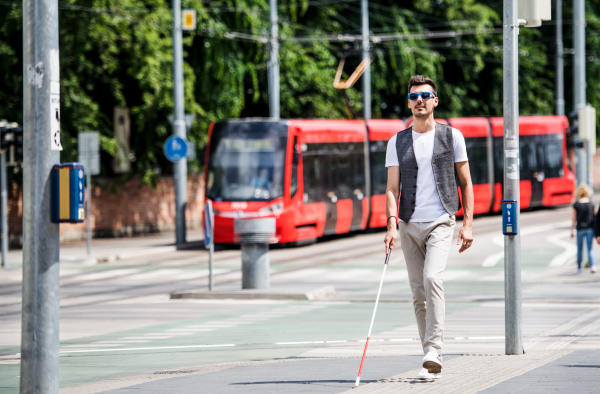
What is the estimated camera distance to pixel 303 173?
23.5 meters

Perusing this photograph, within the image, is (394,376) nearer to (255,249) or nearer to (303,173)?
(255,249)

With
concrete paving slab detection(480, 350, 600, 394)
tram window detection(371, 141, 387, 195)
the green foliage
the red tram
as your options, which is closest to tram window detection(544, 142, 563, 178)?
the red tram

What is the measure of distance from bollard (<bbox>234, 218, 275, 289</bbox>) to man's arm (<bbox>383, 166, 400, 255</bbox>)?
7780mm

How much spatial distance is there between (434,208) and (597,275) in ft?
35.8

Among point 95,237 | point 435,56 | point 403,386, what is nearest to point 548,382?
point 403,386

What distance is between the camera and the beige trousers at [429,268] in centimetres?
667

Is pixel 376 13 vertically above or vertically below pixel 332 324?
above

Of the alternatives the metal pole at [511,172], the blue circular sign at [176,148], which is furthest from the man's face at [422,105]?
the blue circular sign at [176,148]

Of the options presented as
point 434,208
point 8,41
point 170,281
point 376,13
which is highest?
point 376,13

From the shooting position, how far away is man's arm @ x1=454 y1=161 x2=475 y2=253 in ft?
A: 22.0

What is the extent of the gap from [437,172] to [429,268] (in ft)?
2.12

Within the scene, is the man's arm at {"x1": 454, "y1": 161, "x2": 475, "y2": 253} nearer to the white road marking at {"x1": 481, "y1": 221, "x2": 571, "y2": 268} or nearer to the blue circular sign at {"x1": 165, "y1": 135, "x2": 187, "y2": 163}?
the white road marking at {"x1": 481, "y1": 221, "x2": 571, "y2": 268}

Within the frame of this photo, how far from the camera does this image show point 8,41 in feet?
81.5

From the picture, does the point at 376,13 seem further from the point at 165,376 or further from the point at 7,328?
the point at 165,376
